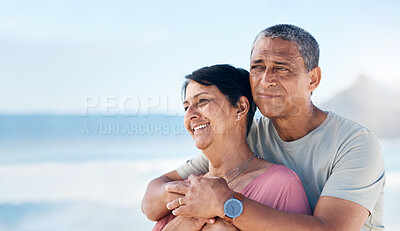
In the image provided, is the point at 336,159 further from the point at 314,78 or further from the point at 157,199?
the point at 157,199

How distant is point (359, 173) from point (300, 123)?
424 millimetres

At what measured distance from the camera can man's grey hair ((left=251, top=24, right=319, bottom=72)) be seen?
2.23 metres

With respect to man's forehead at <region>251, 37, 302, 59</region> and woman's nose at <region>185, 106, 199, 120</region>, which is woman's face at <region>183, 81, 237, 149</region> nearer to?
woman's nose at <region>185, 106, 199, 120</region>

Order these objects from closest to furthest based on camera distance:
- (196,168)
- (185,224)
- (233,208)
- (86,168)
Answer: (233,208) → (185,224) → (196,168) → (86,168)

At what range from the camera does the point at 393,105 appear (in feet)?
34.1

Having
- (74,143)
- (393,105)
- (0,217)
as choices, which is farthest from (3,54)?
(393,105)

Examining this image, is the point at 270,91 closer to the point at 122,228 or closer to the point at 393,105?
the point at 122,228

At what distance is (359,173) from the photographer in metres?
1.98

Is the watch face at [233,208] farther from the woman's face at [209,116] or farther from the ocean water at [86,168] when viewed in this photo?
the ocean water at [86,168]

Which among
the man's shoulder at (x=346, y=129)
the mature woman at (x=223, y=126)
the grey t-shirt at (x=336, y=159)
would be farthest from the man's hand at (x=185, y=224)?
the man's shoulder at (x=346, y=129)

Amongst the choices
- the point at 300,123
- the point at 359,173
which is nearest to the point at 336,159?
the point at 359,173

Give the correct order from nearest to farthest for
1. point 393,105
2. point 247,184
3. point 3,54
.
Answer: point 247,184, point 393,105, point 3,54

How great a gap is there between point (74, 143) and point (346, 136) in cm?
1003

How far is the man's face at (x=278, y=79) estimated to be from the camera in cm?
220
